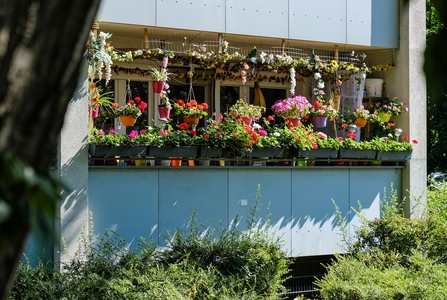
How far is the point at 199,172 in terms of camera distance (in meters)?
10.8

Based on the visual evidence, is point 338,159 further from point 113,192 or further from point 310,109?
point 113,192

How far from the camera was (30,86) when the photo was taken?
4.03ft

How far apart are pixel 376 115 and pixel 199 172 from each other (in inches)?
153

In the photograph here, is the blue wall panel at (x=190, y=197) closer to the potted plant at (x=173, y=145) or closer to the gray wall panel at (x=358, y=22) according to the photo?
the potted plant at (x=173, y=145)

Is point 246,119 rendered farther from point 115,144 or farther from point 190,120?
point 115,144

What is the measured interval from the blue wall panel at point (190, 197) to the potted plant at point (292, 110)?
4.88ft

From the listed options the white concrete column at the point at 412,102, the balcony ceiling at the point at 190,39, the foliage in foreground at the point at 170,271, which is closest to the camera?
the foliage in foreground at the point at 170,271

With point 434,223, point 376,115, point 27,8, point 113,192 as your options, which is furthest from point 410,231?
point 27,8

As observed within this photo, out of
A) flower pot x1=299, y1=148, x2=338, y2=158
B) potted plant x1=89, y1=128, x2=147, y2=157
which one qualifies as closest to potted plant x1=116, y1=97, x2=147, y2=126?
potted plant x1=89, y1=128, x2=147, y2=157

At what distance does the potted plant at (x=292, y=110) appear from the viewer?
11.5 metres

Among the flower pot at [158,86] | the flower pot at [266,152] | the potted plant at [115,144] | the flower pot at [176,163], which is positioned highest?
the flower pot at [158,86]

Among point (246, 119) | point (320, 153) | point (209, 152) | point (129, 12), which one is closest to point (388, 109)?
point (320, 153)

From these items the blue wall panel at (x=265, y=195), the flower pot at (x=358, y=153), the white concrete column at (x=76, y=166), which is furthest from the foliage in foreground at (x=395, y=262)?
the white concrete column at (x=76, y=166)

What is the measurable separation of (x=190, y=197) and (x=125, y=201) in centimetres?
107
